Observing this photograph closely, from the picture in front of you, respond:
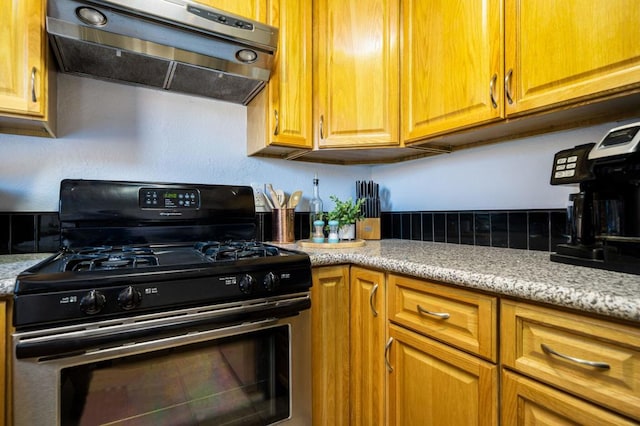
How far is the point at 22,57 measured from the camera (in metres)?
1.08

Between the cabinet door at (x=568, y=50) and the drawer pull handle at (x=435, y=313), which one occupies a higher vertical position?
the cabinet door at (x=568, y=50)

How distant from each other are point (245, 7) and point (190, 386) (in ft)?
4.84

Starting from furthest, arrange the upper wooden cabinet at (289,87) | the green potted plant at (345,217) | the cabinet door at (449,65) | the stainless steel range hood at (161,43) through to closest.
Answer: the green potted plant at (345,217) < the upper wooden cabinet at (289,87) < the cabinet door at (449,65) < the stainless steel range hood at (161,43)

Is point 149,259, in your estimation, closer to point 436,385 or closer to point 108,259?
point 108,259

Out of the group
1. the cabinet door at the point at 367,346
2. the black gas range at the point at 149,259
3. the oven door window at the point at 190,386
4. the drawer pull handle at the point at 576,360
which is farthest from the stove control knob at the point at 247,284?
the drawer pull handle at the point at 576,360

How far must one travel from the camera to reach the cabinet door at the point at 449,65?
117cm

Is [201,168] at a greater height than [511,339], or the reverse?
[201,168]

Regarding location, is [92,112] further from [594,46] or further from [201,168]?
[594,46]

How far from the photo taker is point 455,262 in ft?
3.46

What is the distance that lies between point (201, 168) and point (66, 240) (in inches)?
25.1

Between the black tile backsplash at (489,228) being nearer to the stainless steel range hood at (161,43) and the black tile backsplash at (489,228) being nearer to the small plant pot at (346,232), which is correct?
the small plant pot at (346,232)

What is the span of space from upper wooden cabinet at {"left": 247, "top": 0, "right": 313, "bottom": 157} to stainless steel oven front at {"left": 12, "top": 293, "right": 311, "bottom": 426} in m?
0.79

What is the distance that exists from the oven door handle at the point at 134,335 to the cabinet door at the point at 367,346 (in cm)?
30

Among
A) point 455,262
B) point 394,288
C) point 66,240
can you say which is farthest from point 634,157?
point 66,240
